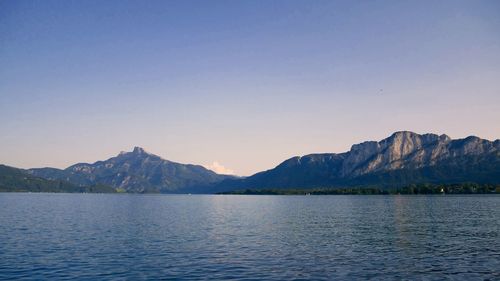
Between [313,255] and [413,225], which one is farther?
[413,225]

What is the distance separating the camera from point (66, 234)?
78375 millimetres

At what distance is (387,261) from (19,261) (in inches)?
1794

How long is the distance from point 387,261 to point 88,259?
37.7 meters

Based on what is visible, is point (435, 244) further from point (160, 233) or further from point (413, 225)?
point (160, 233)

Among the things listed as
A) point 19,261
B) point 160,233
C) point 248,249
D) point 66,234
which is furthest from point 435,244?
point 66,234

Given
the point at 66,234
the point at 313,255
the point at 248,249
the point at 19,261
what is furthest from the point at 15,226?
the point at 313,255

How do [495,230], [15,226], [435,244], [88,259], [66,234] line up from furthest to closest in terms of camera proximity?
[15,226] → [495,230] → [66,234] → [435,244] → [88,259]

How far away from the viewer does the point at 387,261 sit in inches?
2076

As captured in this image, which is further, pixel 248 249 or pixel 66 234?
pixel 66 234

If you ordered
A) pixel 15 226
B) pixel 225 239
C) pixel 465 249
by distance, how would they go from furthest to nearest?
pixel 15 226 → pixel 225 239 → pixel 465 249

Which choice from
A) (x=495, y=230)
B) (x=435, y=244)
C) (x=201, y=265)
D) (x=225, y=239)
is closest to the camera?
(x=201, y=265)

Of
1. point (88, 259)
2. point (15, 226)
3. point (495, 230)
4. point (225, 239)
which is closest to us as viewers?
point (88, 259)

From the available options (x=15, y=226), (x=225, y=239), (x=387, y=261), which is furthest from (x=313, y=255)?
(x=15, y=226)

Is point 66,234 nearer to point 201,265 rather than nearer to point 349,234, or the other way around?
point 201,265
